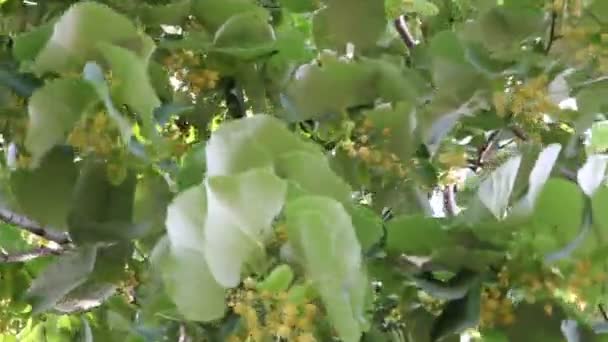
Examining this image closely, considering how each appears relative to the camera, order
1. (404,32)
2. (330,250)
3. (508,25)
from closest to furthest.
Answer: (330,250), (508,25), (404,32)

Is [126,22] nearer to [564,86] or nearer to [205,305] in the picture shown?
[205,305]

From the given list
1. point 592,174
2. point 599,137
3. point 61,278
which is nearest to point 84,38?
point 61,278

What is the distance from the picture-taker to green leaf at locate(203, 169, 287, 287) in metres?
0.36

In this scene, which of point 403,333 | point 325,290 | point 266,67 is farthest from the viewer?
point 266,67

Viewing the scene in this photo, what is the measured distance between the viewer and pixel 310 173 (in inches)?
15.6

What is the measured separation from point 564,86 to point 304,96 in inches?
5.8

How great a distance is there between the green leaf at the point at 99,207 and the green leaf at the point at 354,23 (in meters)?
0.17

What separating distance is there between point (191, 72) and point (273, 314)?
204 mm

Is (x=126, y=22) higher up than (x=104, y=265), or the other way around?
(x=126, y=22)

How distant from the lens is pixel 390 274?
47 centimetres

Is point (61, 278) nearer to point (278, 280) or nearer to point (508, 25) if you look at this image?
point (278, 280)

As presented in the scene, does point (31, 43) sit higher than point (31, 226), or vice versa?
point (31, 43)

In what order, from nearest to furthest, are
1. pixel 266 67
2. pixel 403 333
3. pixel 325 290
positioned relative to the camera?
pixel 325 290
pixel 403 333
pixel 266 67

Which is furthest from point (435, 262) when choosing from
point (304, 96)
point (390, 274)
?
point (304, 96)
